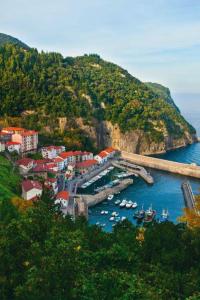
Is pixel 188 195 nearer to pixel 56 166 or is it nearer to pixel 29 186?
pixel 56 166

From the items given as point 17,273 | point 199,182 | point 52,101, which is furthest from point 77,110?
point 17,273

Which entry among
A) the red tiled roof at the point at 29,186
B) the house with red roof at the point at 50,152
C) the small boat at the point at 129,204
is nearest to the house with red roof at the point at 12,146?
the house with red roof at the point at 50,152

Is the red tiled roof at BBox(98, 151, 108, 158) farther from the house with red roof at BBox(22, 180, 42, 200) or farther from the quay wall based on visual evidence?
the house with red roof at BBox(22, 180, 42, 200)

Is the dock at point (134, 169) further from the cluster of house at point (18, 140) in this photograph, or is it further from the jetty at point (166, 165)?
the cluster of house at point (18, 140)

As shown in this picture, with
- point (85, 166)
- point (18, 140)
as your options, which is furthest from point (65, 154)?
point (18, 140)

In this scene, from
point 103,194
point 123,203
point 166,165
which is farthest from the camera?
point 166,165
